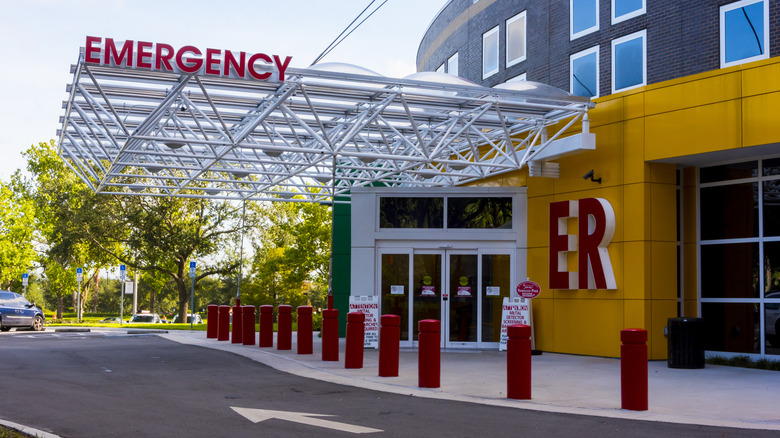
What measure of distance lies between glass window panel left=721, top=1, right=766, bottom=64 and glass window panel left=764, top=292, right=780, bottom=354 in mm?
4721

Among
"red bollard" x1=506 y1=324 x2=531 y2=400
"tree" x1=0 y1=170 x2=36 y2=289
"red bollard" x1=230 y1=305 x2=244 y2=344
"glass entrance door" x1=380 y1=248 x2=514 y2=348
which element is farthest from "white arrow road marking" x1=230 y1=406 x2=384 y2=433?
"tree" x1=0 y1=170 x2=36 y2=289

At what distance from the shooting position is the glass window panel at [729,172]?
15586 millimetres

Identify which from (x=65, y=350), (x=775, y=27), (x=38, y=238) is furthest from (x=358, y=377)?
(x=38, y=238)

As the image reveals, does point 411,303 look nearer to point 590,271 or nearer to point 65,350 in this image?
point 590,271

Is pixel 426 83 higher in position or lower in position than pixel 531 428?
higher

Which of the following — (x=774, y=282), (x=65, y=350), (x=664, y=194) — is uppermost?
(x=664, y=194)

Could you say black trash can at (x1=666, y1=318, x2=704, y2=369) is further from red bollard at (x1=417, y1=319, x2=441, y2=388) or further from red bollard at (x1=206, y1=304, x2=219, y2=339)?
red bollard at (x1=206, y1=304, x2=219, y2=339)

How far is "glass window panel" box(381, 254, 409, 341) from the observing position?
19875 mm

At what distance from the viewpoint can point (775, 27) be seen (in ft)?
49.3

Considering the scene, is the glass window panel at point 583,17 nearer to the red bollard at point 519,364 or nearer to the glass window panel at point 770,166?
the glass window panel at point 770,166

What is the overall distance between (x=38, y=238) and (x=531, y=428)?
175 ft

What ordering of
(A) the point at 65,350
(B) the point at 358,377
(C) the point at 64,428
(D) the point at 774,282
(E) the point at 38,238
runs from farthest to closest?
(E) the point at 38,238, (A) the point at 65,350, (D) the point at 774,282, (B) the point at 358,377, (C) the point at 64,428

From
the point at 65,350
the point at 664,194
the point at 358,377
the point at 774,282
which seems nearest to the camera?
the point at 358,377

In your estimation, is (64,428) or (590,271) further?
(590,271)
